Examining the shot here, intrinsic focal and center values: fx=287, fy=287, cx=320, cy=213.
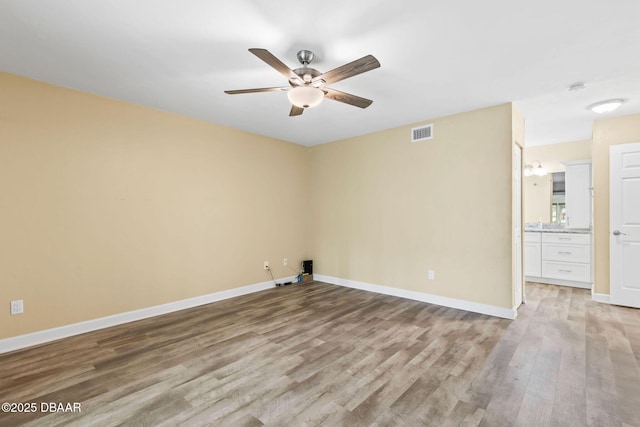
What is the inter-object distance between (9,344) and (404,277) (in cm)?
453

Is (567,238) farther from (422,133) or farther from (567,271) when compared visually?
(422,133)

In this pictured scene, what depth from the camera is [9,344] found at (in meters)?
2.69

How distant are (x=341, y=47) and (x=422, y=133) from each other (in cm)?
230

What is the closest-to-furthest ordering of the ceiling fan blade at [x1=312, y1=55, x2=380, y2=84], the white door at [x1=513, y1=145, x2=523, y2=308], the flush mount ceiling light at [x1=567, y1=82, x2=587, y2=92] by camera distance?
1. the ceiling fan blade at [x1=312, y1=55, x2=380, y2=84]
2. the flush mount ceiling light at [x1=567, y1=82, x2=587, y2=92]
3. the white door at [x1=513, y1=145, x2=523, y2=308]

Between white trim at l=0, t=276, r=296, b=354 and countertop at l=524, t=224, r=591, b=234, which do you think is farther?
countertop at l=524, t=224, r=591, b=234

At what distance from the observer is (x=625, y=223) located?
151 inches

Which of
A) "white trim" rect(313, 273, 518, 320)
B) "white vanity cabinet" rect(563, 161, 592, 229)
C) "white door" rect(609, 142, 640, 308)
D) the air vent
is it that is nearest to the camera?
"white trim" rect(313, 273, 518, 320)

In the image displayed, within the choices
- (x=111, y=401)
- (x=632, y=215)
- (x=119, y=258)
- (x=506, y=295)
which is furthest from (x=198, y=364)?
(x=632, y=215)

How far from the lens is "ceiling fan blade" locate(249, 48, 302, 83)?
180 centimetres

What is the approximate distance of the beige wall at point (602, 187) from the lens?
156 inches

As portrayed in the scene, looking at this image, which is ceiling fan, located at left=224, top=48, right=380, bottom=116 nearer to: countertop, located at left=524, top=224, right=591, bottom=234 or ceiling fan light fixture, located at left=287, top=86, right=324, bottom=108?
ceiling fan light fixture, located at left=287, top=86, right=324, bottom=108

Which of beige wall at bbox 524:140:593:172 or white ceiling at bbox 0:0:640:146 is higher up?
white ceiling at bbox 0:0:640:146

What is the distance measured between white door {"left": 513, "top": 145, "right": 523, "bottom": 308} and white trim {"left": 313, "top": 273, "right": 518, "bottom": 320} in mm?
309

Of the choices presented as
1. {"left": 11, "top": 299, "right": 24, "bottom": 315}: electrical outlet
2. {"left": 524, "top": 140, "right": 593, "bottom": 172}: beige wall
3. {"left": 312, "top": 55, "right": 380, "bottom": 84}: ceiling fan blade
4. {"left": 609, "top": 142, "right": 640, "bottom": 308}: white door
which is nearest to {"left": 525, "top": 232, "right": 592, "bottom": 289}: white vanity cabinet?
{"left": 609, "top": 142, "right": 640, "bottom": 308}: white door
